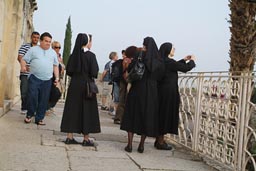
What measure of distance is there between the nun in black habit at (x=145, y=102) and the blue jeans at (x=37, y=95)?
2343mm

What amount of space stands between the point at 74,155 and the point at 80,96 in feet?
3.36

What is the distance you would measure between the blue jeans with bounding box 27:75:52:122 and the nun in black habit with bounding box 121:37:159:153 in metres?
2.34

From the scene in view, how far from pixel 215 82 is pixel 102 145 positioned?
210 cm

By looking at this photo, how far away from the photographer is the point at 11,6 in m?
9.05

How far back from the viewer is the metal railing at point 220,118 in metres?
4.88

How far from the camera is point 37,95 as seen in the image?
309 inches

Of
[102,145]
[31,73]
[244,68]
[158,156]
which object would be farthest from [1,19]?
[244,68]

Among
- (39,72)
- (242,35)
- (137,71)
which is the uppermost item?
(242,35)

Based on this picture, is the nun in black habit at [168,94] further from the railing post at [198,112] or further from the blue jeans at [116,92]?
the blue jeans at [116,92]

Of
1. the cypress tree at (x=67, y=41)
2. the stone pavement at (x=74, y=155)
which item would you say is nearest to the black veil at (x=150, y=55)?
the stone pavement at (x=74, y=155)

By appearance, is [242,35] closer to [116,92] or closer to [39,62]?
[116,92]

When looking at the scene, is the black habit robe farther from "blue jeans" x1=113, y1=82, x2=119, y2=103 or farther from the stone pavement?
"blue jeans" x1=113, y1=82, x2=119, y2=103

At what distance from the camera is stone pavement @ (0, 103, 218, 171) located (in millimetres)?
4852

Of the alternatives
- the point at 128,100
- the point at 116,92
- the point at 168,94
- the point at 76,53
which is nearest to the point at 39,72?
the point at 76,53
